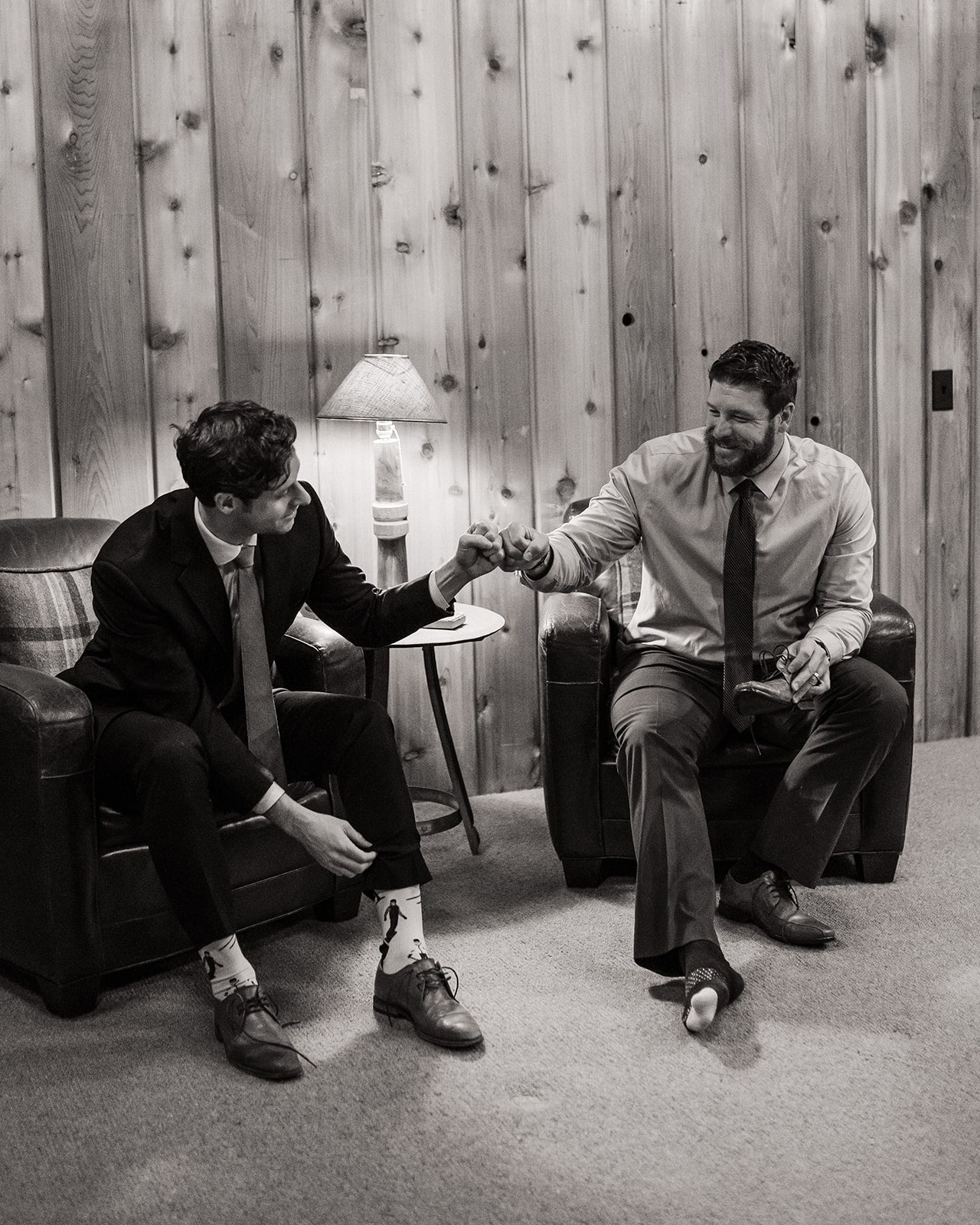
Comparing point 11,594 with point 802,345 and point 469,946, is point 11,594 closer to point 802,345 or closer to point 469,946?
point 469,946

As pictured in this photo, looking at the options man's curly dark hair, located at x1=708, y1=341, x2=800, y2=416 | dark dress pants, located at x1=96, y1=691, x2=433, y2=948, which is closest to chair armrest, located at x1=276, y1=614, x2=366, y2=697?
dark dress pants, located at x1=96, y1=691, x2=433, y2=948

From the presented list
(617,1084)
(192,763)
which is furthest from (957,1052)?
(192,763)

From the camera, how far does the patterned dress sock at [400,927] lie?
90.2 inches

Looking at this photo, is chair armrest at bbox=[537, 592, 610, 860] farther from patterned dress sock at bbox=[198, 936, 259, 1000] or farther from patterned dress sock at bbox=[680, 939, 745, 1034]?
patterned dress sock at bbox=[198, 936, 259, 1000]

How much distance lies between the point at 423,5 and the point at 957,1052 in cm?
272

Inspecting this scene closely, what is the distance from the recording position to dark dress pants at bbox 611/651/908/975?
233 centimetres

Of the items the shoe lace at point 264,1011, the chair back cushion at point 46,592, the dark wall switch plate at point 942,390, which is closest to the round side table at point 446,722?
the chair back cushion at point 46,592

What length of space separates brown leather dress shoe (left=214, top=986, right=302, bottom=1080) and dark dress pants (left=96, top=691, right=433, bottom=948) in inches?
4.6

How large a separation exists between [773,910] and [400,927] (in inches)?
31.0

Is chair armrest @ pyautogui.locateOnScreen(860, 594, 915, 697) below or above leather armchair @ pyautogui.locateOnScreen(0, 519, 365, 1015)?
above

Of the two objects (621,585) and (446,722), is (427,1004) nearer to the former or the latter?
(446,722)

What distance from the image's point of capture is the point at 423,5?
10.8ft

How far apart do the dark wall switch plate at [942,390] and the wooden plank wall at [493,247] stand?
1.3 inches

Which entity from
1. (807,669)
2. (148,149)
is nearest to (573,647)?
(807,669)
